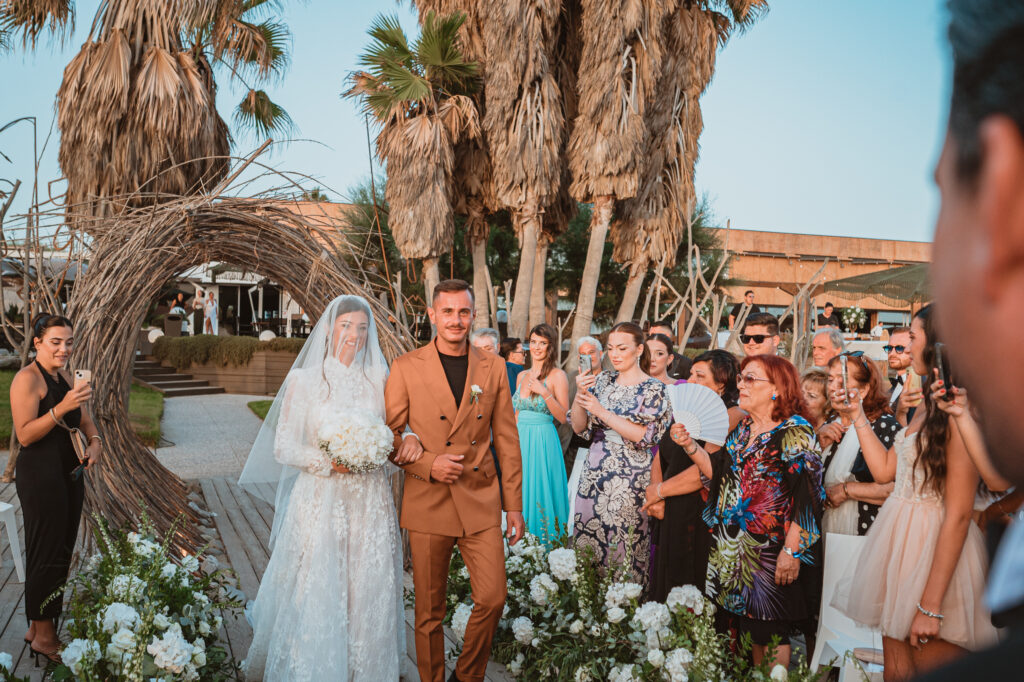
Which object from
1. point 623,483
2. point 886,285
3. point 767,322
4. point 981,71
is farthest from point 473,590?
point 886,285

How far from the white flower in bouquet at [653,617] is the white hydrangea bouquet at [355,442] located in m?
1.64

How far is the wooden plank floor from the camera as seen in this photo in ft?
16.4

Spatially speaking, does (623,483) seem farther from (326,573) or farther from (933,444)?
(933,444)

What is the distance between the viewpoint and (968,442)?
3.11 meters

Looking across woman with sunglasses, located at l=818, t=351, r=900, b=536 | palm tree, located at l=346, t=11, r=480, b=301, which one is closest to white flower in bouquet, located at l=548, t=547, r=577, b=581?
woman with sunglasses, located at l=818, t=351, r=900, b=536

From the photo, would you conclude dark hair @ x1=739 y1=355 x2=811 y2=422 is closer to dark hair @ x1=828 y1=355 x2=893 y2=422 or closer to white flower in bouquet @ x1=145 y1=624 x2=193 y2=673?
dark hair @ x1=828 y1=355 x2=893 y2=422

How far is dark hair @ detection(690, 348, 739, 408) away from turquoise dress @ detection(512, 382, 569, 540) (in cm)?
163

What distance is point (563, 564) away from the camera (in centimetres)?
444

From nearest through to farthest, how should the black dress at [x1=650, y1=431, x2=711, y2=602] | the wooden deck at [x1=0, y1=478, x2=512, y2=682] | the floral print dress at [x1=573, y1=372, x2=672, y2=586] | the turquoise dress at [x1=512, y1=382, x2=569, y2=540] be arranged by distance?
the wooden deck at [x1=0, y1=478, x2=512, y2=682] < the black dress at [x1=650, y1=431, x2=711, y2=602] < the floral print dress at [x1=573, y1=372, x2=672, y2=586] < the turquoise dress at [x1=512, y1=382, x2=569, y2=540]

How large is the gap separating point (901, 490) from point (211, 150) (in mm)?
10108

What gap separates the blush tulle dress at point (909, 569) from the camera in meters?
3.17

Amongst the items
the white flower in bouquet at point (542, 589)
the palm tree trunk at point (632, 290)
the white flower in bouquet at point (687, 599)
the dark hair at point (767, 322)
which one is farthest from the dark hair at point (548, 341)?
the palm tree trunk at point (632, 290)

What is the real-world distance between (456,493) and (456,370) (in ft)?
2.45

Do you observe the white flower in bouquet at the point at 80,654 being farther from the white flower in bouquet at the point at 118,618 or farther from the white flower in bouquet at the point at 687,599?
the white flower in bouquet at the point at 687,599
